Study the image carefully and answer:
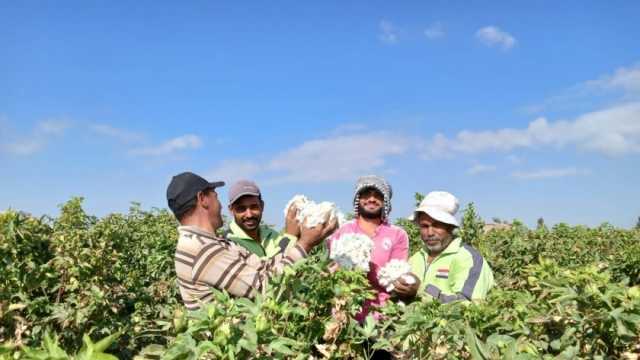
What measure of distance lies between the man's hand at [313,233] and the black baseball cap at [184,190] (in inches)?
21.6

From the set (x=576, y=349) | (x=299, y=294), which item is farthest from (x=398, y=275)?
(x=576, y=349)

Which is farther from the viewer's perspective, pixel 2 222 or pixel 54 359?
pixel 2 222

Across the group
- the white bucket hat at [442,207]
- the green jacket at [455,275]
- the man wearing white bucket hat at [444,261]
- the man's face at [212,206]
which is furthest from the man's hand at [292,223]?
the white bucket hat at [442,207]

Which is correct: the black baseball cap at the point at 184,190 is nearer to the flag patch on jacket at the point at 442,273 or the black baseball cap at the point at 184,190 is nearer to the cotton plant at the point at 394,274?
the cotton plant at the point at 394,274

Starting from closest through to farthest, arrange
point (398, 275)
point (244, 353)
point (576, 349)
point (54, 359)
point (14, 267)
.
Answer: point (54, 359) → point (244, 353) → point (576, 349) → point (398, 275) → point (14, 267)

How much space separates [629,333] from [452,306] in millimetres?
597

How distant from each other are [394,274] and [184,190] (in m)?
1.17

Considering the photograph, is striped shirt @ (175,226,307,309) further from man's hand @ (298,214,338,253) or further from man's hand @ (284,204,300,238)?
man's hand @ (284,204,300,238)

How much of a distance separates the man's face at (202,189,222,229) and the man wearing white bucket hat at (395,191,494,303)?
3.33ft

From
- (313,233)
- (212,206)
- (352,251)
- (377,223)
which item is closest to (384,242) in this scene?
(377,223)

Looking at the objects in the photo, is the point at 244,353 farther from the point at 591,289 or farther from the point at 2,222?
the point at 2,222

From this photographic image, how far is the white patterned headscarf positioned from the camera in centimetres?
379

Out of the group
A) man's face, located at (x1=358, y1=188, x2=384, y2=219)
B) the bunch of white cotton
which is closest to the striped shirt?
the bunch of white cotton

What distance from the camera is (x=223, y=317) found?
2.03 m
